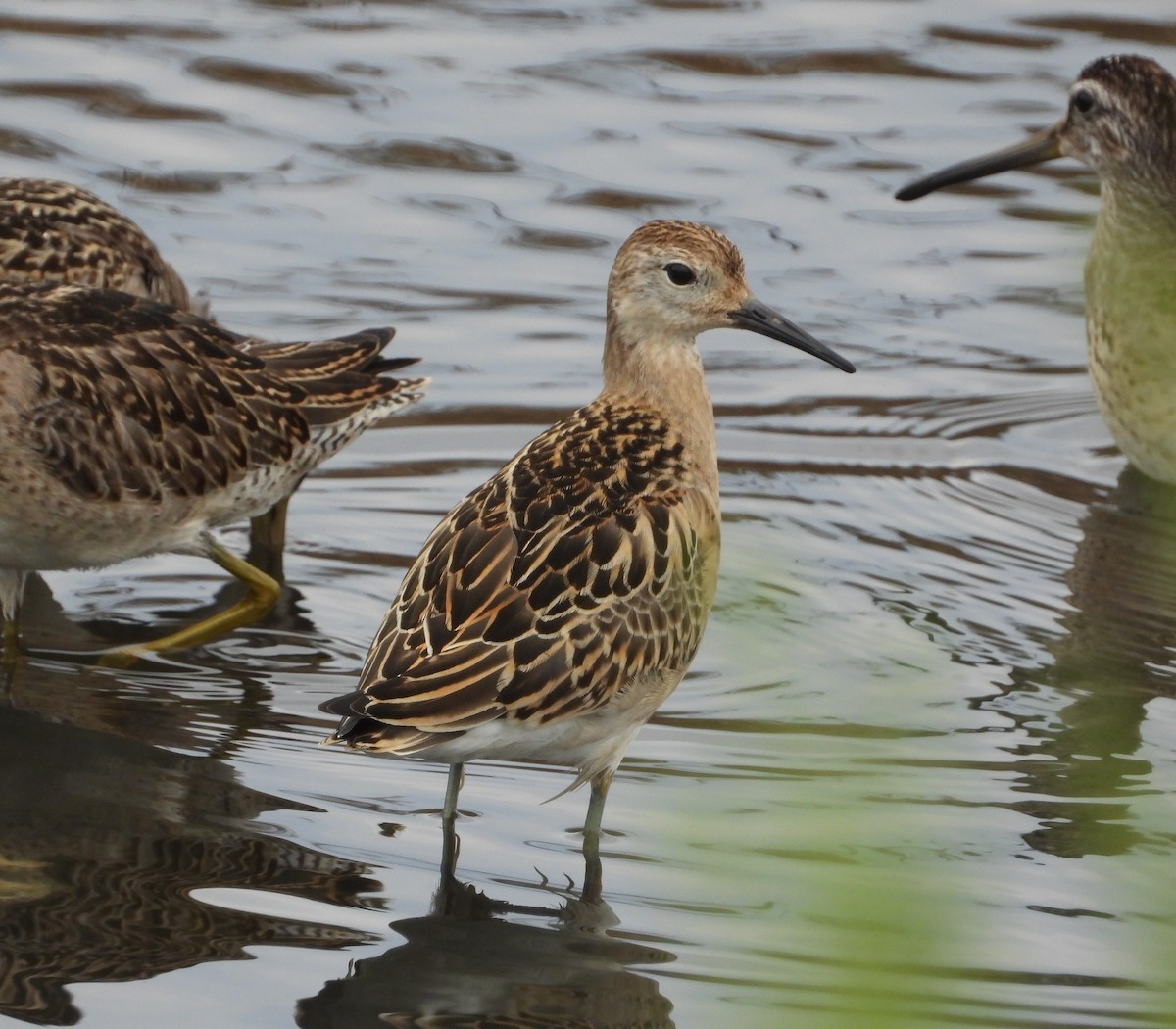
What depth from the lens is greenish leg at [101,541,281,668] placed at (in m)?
7.18

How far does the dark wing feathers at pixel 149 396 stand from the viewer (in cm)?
690

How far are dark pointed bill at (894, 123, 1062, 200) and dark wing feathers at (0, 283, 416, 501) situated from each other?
2.89m

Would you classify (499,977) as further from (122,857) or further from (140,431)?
(140,431)

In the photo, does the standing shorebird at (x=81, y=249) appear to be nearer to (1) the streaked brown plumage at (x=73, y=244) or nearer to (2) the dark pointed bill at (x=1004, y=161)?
(1) the streaked brown plumage at (x=73, y=244)

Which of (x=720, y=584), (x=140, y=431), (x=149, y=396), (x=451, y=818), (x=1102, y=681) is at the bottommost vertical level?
(x=451, y=818)

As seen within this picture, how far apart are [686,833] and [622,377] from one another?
12.6 feet

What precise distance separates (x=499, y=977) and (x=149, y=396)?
2.93m

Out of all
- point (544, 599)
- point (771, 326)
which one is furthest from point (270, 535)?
point (544, 599)

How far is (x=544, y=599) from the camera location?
5391 mm

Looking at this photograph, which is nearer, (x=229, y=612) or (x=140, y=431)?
(x=140, y=431)

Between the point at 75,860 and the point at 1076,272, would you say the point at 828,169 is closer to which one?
the point at 75,860

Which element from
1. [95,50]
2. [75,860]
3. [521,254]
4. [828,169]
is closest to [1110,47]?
[828,169]

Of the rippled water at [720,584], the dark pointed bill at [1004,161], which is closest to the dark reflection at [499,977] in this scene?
the rippled water at [720,584]

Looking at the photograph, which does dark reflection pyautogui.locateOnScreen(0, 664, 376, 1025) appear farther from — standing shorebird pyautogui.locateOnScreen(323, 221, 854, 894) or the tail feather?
the tail feather
